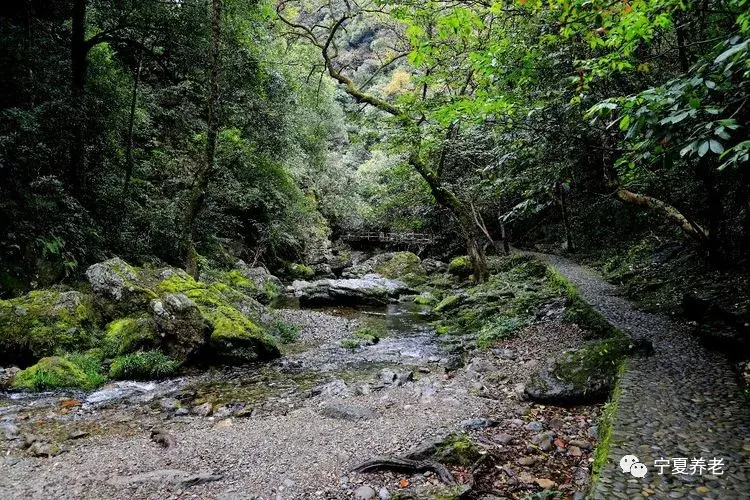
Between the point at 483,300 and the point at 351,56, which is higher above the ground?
the point at 351,56

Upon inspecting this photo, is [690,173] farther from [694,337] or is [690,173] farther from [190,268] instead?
[190,268]

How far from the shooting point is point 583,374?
5.84 metres

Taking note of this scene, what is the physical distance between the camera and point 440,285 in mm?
20969

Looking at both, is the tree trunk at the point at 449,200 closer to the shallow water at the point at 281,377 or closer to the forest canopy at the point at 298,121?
the forest canopy at the point at 298,121

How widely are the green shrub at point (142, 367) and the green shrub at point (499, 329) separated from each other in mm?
6450

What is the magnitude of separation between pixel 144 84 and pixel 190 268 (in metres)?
7.97

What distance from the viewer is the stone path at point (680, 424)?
3193 millimetres

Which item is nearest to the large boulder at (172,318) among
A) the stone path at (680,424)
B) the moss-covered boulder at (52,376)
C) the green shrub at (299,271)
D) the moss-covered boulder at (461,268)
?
the moss-covered boulder at (52,376)

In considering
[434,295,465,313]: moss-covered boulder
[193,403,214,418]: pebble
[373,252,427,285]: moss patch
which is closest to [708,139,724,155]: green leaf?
[193,403,214,418]: pebble

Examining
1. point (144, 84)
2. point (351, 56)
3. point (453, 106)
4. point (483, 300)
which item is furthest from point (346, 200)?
point (351, 56)

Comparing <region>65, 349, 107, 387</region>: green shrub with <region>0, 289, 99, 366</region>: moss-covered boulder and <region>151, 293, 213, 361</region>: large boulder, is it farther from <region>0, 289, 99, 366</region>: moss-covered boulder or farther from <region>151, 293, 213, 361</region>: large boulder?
<region>151, 293, 213, 361</region>: large boulder

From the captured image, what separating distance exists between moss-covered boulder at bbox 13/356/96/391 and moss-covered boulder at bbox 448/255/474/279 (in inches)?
649

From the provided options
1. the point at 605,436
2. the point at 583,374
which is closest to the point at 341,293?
the point at 583,374

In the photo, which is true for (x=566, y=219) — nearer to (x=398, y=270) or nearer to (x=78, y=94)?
(x=398, y=270)
